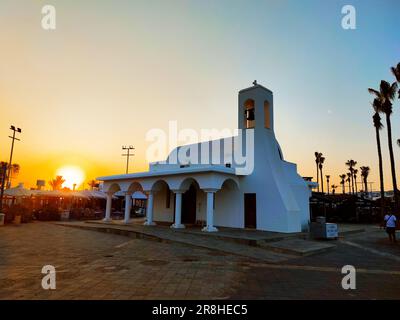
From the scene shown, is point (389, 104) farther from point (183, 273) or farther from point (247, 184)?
point (183, 273)

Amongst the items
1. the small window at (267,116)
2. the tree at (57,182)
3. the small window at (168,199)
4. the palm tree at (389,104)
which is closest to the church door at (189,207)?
the small window at (168,199)

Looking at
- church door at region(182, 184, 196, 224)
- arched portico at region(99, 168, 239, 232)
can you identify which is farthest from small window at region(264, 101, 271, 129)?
church door at region(182, 184, 196, 224)

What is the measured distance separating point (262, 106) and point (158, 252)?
10914mm

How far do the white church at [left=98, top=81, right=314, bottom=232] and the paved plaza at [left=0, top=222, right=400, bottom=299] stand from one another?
4249 mm

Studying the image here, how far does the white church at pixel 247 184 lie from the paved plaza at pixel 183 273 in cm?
425

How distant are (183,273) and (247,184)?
33.2 feet

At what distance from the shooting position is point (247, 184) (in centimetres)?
1673

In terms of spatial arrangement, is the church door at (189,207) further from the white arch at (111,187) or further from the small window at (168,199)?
the white arch at (111,187)

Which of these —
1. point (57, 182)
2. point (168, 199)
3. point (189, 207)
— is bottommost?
point (189, 207)

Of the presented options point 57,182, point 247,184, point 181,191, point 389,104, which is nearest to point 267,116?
point 247,184

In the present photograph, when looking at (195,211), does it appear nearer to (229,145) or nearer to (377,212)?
(229,145)

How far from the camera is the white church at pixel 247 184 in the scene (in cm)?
1532

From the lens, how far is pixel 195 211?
19516 mm

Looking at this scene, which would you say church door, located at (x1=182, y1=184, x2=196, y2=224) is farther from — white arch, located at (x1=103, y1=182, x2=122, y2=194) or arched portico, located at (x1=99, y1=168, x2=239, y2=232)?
white arch, located at (x1=103, y1=182, x2=122, y2=194)
